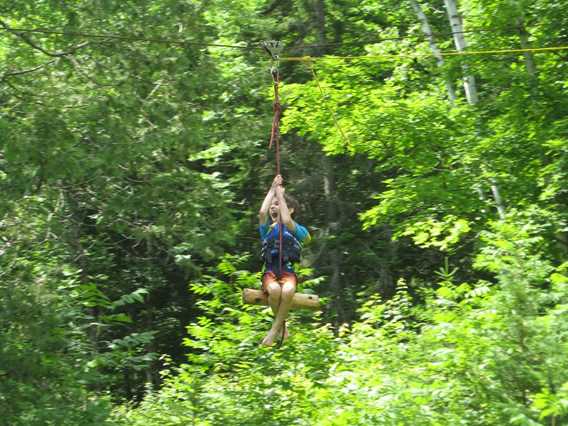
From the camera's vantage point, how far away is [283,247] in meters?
9.69

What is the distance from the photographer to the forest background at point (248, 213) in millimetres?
9062

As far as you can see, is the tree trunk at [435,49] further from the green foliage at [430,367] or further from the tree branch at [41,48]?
the tree branch at [41,48]

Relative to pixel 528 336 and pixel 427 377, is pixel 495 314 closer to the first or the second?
pixel 528 336

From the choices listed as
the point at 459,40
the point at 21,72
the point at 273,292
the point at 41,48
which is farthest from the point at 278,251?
the point at 459,40

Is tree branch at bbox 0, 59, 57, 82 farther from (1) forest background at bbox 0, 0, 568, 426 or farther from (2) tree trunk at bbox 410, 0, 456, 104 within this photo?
(2) tree trunk at bbox 410, 0, 456, 104

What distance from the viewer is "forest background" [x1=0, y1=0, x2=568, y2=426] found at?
9.06 m

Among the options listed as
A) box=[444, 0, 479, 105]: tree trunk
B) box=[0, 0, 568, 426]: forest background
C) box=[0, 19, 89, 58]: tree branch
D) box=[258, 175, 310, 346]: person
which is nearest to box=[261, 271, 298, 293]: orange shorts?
box=[258, 175, 310, 346]: person

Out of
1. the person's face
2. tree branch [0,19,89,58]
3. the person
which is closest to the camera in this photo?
the person

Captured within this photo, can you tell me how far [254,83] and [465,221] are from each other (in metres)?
4.26

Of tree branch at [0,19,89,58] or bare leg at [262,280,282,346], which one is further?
tree branch at [0,19,89,58]

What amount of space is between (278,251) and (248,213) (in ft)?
31.9

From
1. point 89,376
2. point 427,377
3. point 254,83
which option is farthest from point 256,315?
point 254,83

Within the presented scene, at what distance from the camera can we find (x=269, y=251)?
977cm

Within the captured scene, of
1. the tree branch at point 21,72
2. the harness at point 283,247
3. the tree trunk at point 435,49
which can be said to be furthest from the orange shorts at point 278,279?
the tree trunk at point 435,49
